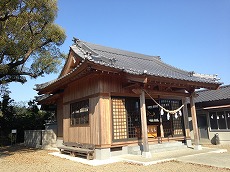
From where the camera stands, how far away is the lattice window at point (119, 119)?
1003 centimetres

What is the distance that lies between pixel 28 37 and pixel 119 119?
8.35 m

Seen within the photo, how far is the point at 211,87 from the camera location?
39.7ft

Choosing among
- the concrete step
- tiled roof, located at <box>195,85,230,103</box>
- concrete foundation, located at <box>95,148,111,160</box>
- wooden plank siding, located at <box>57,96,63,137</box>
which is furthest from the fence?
tiled roof, located at <box>195,85,230,103</box>

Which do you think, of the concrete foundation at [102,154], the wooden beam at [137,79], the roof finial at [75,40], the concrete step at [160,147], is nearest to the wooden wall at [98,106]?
the concrete foundation at [102,154]

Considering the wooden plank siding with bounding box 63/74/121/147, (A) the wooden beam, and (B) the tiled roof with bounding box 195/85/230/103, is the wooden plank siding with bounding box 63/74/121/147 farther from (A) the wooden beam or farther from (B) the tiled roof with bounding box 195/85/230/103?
(B) the tiled roof with bounding box 195/85/230/103

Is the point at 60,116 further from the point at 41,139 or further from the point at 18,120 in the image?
the point at 18,120

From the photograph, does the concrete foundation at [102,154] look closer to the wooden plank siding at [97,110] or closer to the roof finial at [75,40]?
the wooden plank siding at [97,110]

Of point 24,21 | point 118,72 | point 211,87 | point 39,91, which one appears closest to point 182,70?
point 211,87

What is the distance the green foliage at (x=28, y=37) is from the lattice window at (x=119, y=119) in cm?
705

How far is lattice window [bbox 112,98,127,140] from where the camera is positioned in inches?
395

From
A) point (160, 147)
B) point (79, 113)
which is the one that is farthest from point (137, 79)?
point (79, 113)

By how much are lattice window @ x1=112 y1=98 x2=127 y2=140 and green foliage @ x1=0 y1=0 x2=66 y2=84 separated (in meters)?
7.05

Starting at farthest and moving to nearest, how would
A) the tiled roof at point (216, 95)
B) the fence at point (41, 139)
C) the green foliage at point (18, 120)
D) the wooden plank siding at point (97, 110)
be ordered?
the green foliage at point (18, 120), the tiled roof at point (216, 95), the fence at point (41, 139), the wooden plank siding at point (97, 110)

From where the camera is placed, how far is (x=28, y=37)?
14.2 meters
